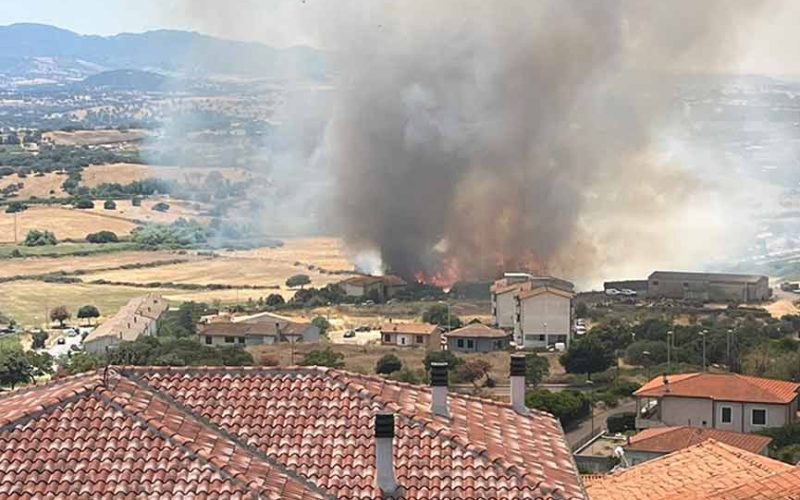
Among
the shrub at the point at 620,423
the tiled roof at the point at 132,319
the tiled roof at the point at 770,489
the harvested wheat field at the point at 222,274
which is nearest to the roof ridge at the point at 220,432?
the tiled roof at the point at 770,489

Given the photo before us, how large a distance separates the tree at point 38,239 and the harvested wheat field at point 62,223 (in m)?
0.81

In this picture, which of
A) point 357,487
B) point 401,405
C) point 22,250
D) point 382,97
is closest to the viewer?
point 357,487

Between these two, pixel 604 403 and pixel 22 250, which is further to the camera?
pixel 22 250

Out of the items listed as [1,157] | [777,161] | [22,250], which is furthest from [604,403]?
[1,157]

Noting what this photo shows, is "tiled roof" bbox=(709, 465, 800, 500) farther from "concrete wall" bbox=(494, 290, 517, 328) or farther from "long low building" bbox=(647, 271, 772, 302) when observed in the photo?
"long low building" bbox=(647, 271, 772, 302)

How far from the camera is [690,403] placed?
35.3 meters

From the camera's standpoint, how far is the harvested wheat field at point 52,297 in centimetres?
6316

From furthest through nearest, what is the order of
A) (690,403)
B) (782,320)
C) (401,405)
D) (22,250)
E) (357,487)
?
(22,250) < (782,320) < (690,403) < (401,405) < (357,487)

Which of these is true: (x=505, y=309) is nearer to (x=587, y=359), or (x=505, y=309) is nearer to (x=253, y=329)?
(x=253, y=329)

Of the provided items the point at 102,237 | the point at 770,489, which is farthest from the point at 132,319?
the point at 770,489

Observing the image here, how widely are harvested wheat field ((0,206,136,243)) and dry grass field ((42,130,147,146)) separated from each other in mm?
63107

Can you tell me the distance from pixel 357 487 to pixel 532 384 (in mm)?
29760

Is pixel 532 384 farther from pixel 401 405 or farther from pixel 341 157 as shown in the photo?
pixel 341 157

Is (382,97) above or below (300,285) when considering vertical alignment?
above
